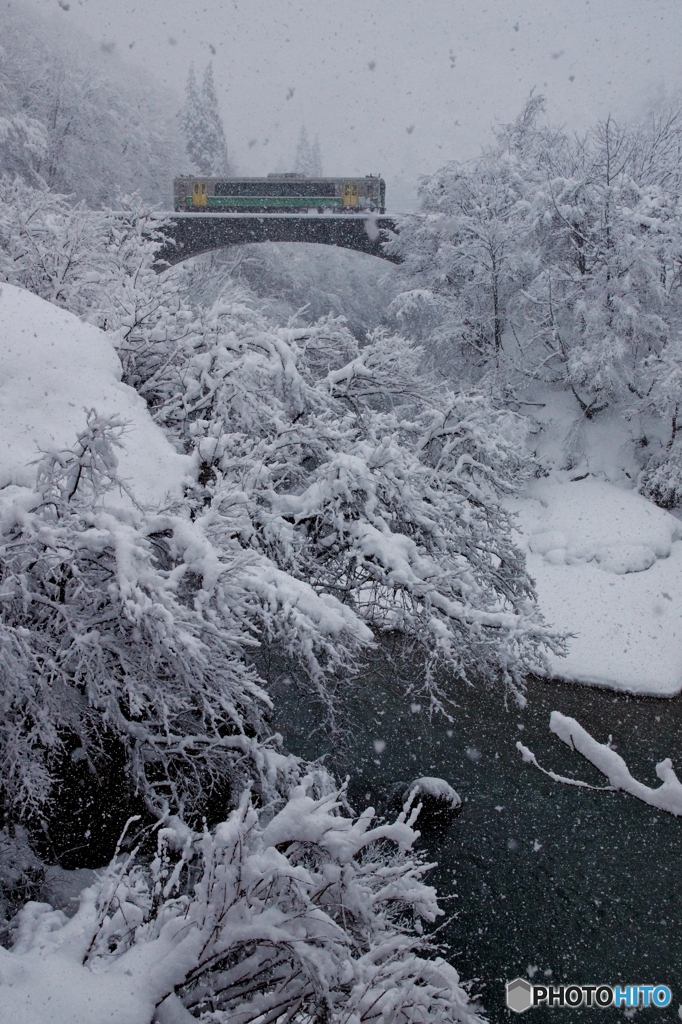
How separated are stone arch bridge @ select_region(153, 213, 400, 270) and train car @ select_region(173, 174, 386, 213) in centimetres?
93

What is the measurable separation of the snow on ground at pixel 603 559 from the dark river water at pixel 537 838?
80cm

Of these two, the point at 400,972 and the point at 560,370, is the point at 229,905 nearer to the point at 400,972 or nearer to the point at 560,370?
the point at 400,972

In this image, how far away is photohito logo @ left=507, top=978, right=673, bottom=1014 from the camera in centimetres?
599

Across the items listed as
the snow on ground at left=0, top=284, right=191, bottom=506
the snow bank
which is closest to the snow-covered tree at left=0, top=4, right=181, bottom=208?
the snow bank

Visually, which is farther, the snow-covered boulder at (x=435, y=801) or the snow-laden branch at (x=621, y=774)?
the snow-covered boulder at (x=435, y=801)

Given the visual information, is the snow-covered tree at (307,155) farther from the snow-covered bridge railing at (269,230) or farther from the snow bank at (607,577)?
the snow bank at (607,577)

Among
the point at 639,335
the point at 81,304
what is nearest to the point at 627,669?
the point at 639,335

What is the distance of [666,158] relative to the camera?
19.2m

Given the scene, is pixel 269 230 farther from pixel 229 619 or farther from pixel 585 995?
pixel 585 995

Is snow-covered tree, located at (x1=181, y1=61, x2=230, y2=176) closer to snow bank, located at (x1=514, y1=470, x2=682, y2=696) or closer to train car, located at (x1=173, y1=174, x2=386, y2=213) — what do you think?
train car, located at (x1=173, y1=174, x2=386, y2=213)

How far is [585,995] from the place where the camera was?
6070 millimetres

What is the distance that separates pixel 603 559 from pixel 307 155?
57398 millimetres

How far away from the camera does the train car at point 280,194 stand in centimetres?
2234

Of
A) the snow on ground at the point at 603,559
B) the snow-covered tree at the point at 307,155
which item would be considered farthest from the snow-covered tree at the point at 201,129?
the snow on ground at the point at 603,559
